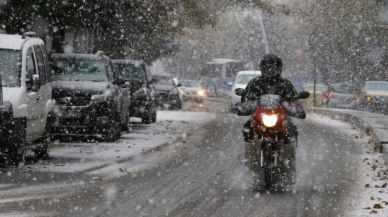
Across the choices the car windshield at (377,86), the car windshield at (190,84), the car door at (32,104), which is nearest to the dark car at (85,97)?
the car door at (32,104)

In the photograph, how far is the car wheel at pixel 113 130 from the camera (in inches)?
672

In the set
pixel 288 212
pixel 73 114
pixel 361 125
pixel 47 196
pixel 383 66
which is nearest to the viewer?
pixel 288 212

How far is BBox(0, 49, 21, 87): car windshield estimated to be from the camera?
39.5ft

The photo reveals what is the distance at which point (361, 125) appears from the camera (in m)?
23.5

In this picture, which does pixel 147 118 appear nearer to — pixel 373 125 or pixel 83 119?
pixel 373 125

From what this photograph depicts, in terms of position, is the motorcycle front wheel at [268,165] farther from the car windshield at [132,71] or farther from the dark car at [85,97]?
the car windshield at [132,71]

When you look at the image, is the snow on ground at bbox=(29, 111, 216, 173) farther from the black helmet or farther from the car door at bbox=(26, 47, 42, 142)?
the black helmet

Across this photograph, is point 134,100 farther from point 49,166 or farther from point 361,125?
point 49,166

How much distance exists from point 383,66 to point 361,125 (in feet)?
86.8

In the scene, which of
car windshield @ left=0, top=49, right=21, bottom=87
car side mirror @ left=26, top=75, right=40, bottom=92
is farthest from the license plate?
car side mirror @ left=26, top=75, right=40, bottom=92

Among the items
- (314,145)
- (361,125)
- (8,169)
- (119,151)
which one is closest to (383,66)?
(361,125)

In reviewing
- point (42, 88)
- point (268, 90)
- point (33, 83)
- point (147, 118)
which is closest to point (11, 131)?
point (33, 83)

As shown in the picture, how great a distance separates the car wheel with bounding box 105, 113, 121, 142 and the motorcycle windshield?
8.34m

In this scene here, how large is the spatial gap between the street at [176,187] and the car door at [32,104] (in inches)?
20.3
